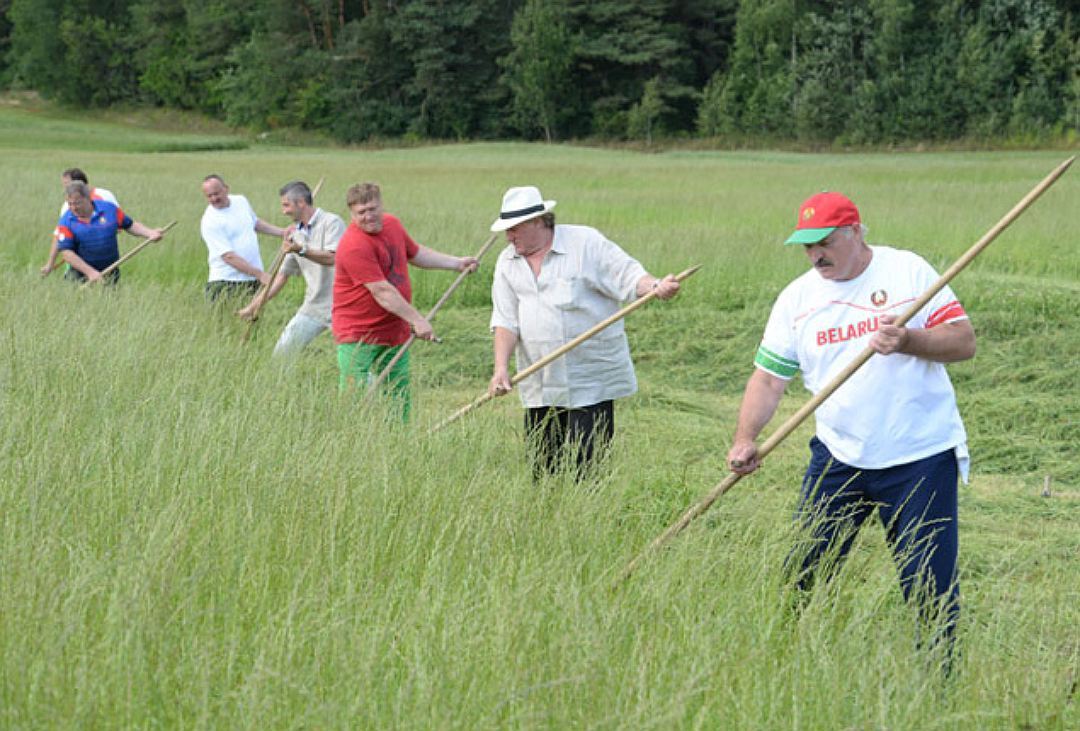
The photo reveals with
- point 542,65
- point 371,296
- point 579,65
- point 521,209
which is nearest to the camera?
point 521,209

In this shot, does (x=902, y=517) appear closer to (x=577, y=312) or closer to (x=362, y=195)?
(x=577, y=312)

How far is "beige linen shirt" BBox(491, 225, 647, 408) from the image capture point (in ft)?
18.8

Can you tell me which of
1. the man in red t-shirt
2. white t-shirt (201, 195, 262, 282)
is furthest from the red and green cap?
white t-shirt (201, 195, 262, 282)

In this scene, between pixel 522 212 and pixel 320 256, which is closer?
pixel 522 212

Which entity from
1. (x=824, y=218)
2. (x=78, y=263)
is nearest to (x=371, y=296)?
(x=824, y=218)

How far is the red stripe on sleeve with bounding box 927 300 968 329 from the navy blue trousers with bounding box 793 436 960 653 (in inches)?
16.4

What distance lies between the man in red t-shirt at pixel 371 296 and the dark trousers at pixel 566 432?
1.10 m

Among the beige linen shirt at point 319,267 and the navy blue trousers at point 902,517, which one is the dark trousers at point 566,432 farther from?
the beige linen shirt at point 319,267

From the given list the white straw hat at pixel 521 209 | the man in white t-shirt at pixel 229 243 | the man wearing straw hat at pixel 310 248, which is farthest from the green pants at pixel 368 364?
the man in white t-shirt at pixel 229 243

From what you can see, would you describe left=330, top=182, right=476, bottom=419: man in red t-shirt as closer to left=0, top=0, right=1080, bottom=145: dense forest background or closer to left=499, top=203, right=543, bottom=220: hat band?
left=499, top=203, right=543, bottom=220: hat band

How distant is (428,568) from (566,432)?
2.26 m

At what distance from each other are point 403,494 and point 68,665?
1668mm

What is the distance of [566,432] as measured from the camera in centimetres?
583

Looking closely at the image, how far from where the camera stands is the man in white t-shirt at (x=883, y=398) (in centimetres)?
404
